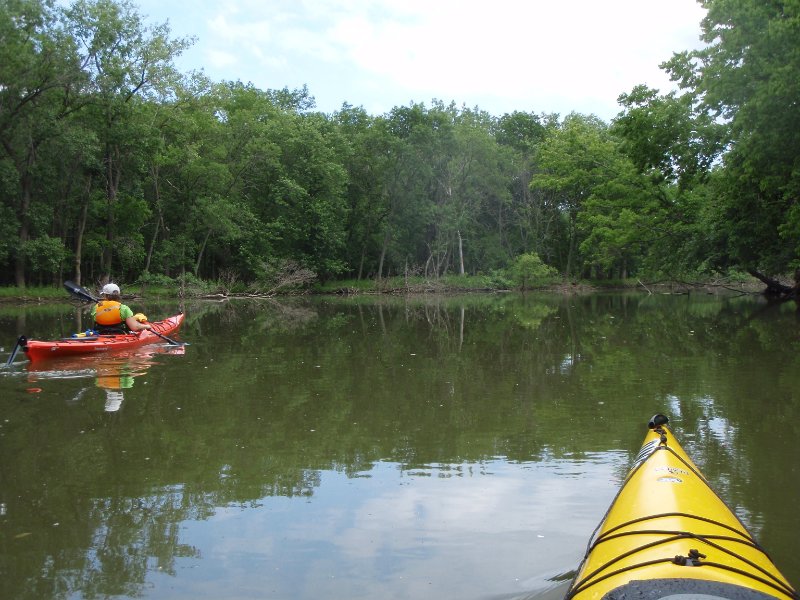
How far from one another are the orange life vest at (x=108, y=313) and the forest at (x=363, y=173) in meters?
14.3

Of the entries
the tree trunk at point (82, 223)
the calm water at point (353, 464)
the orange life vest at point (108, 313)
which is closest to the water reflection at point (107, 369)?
the calm water at point (353, 464)

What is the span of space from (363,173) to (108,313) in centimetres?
3905

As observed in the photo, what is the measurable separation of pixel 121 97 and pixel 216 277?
15.3 m

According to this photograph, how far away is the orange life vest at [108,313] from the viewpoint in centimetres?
1334

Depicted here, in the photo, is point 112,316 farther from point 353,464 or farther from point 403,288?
point 403,288

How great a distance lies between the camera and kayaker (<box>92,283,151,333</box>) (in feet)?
43.8

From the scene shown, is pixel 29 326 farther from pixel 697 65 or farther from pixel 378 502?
pixel 697 65

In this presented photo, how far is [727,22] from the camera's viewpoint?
1814 cm

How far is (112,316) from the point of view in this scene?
1339 cm

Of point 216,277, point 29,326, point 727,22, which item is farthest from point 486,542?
point 216,277

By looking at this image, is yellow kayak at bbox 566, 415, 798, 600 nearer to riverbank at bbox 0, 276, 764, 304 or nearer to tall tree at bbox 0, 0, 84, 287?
tall tree at bbox 0, 0, 84, 287

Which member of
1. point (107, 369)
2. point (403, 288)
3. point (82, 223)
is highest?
point (82, 223)

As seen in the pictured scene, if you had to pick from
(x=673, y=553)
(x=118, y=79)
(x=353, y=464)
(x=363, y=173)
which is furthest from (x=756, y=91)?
(x=363, y=173)

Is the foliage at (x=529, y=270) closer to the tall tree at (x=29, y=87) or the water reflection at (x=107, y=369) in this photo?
the tall tree at (x=29, y=87)
